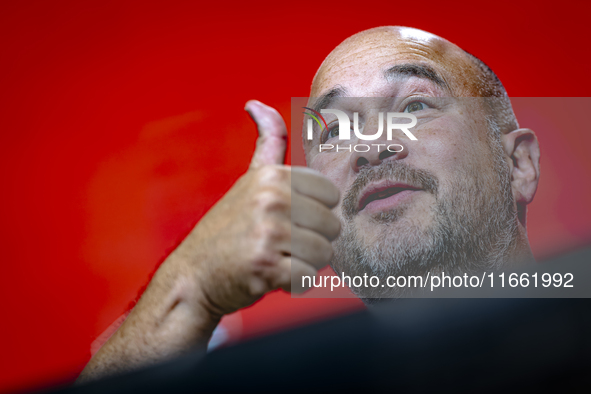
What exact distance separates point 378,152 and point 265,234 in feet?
1.66

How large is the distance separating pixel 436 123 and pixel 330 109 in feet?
0.98

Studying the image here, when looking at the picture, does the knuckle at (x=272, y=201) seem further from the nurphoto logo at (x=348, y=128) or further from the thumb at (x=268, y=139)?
the nurphoto logo at (x=348, y=128)

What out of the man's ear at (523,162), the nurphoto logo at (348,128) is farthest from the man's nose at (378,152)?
the man's ear at (523,162)

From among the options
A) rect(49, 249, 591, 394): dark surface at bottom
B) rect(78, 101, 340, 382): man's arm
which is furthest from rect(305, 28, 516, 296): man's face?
rect(49, 249, 591, 394): dark surface at bottom

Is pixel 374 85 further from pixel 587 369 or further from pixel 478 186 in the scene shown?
pixel 587 369

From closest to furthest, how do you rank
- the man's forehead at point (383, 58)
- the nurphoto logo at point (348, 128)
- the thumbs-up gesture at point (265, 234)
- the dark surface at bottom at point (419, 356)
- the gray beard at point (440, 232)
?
the dark surface at bottom at point (419, 356) → the thumbs-up gesture at point (265, 234) → the gray beard at point (440, 232) → the nurphoto logo at point (348, 128) → the man's forehead at point (383, 58)

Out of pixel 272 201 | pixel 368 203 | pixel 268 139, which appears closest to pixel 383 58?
pixel 368 203

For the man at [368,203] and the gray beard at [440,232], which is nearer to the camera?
the man at [368,203]

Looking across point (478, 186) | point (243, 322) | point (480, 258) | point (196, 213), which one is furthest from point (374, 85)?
point (243, 322)

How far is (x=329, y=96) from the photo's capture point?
1172 millimetres

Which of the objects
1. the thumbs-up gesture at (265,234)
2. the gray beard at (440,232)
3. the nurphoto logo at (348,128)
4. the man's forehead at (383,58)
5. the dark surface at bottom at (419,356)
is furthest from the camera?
the man's forehead at (383,58)

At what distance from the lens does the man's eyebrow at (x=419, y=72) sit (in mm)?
1104

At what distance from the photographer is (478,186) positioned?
1005mm

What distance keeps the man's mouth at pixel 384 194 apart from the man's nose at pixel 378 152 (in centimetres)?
6
